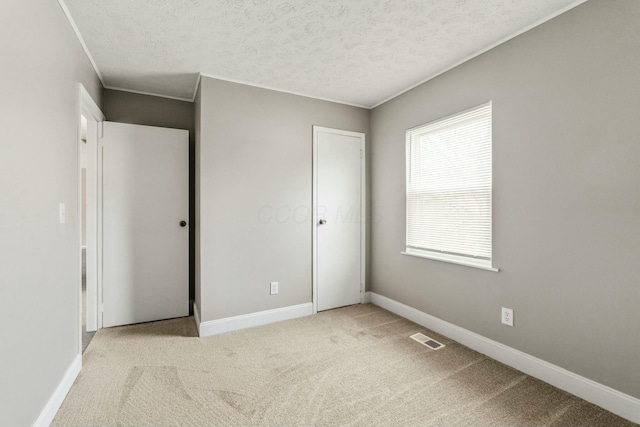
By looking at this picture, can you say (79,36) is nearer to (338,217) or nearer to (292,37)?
(292,37)

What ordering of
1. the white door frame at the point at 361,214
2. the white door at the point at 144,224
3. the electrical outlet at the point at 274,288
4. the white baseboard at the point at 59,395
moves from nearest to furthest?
the white baseboard at the point at 59,395
the white door at the point at 144,224
the electrical outlet at the point at 274,288
the white door frame at the point at 361,214

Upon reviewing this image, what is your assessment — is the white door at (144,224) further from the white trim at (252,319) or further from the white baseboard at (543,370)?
the white baseboard at (543,370)

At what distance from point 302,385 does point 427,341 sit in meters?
1.28

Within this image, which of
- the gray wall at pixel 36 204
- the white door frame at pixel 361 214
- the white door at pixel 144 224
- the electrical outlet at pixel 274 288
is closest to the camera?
the gray wall at pixel 36 204

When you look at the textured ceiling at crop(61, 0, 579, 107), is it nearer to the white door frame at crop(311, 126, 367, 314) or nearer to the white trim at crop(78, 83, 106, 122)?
the white trim at crop(78, 83, 106, 122)

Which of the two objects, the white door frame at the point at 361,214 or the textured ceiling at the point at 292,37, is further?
the white door frame at the point at 361,214

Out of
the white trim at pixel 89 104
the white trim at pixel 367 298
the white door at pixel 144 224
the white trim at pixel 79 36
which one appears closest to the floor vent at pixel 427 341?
the white trim at pixel 367 298

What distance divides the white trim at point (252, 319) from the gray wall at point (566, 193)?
1.59 m

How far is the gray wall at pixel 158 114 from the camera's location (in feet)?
10.6

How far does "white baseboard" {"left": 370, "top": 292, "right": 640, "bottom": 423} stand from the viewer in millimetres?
1711

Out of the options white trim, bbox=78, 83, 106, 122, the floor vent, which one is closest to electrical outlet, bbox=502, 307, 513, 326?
the floor vent

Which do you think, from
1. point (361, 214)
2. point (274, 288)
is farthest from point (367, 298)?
point (274, 288)

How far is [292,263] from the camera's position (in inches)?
131

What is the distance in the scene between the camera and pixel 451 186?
2.80 m
